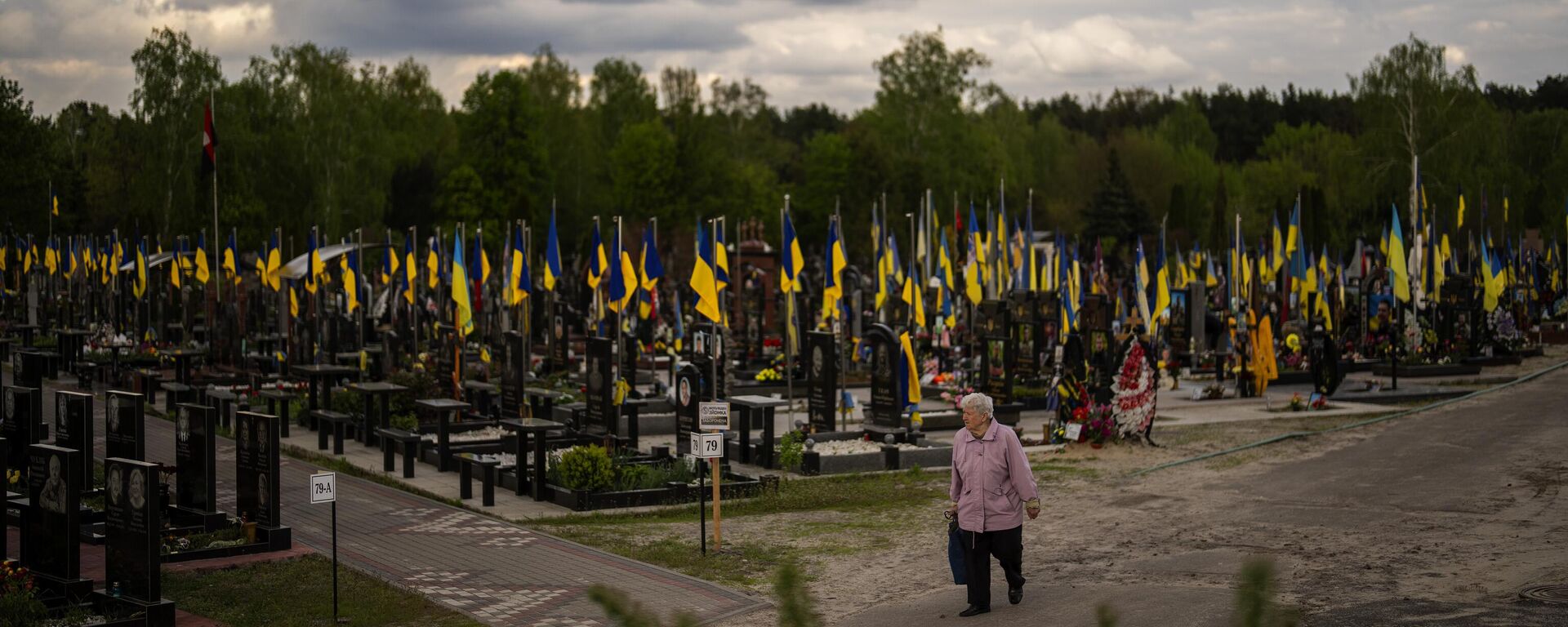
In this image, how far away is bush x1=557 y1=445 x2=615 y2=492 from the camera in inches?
701

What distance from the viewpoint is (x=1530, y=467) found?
18.4 m

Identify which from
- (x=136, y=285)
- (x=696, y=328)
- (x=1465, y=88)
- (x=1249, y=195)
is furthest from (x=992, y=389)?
(x=1249, y=195)

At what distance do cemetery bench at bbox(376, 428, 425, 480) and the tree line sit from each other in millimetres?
44004

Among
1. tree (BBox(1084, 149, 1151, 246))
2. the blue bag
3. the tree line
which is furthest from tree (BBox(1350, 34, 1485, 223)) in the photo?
the blue bag

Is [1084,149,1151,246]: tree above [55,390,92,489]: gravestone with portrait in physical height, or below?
above

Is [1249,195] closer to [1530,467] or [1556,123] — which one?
[1556,123]

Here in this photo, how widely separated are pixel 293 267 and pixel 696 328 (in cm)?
1190

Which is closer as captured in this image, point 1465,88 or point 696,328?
point 696,328

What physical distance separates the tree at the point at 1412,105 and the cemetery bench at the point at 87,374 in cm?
5481

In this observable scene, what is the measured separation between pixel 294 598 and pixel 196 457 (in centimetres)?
336

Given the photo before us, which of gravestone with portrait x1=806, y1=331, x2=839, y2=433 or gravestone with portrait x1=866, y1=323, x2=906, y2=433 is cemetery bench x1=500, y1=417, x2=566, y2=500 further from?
gravestone with portrait x1=866, y1=323, x2=906, y2=433

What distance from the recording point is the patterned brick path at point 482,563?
1242cm

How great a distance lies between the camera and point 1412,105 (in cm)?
6744

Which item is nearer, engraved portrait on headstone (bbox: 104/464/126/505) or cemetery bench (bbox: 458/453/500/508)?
engraved portrait on headstone (bbox: 104/464/126/505)
